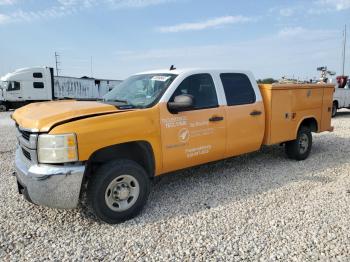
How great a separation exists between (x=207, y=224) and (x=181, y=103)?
5.06 ft

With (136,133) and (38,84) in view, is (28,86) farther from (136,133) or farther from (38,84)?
(136,133)

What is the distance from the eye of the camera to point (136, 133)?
13.1ft

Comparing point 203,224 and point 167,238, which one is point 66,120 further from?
point 203,224

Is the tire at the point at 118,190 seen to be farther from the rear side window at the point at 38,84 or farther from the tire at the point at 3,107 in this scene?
the tire at the point at 3,107

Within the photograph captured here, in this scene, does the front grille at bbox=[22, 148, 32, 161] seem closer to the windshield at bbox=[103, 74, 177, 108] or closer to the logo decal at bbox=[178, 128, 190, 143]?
the windshield at bbox=[103, 74, 177, 108]

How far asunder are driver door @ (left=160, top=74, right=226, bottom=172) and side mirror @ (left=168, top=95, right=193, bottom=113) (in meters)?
0.08

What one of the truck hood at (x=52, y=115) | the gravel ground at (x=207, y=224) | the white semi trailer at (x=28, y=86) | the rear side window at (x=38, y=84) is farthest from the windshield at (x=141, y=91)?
the rear side window at (x=38, y=84)

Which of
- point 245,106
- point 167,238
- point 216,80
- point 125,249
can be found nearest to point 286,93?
point 245,106

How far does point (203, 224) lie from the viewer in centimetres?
387

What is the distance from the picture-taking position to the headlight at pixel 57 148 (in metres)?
3.46

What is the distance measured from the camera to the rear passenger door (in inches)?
203

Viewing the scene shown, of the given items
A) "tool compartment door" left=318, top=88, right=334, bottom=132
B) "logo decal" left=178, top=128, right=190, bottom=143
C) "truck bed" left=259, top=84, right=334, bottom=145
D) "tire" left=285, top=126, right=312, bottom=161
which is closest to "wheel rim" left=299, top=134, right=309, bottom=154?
"tire" left=285, top=126, right=312, bottom=161

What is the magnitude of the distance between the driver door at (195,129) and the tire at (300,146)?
2.29m

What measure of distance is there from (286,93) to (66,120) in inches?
165
